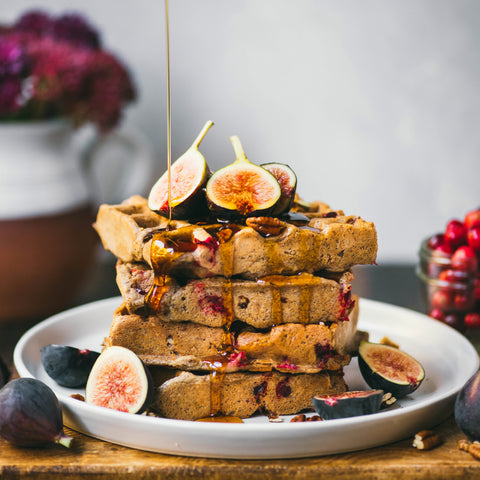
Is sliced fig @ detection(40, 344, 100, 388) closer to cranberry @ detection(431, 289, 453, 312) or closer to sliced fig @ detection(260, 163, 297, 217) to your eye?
sliced fig @ detection(260, 163, 297, 217)

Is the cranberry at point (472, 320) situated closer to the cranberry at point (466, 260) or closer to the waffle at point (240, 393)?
the cranberry at point (466, 260)

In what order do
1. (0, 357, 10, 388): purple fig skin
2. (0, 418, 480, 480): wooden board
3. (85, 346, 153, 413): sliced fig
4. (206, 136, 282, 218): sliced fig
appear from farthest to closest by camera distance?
(0, 357, 10, 388): purple fig skin, (206, 136, 282, 218): sliced fig, (85, 346, 153, 413): sliced fig, (0, 418, 480, 480): wooden board

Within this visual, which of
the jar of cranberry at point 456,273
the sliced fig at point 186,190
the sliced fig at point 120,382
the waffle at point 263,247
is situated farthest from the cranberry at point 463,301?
the sliced fig at point 120,382

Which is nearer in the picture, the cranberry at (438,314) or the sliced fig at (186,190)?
the sliced fig at (186,190)

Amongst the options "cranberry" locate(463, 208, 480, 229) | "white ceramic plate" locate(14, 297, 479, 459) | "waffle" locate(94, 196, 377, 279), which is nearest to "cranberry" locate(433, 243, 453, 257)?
"cranberry" locate(463, 208, 480, 229)

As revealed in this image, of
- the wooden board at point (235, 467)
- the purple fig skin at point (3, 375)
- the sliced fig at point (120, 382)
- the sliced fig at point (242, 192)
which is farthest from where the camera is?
the purple fig skin at point (3, 375)

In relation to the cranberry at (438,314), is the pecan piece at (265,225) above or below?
above
